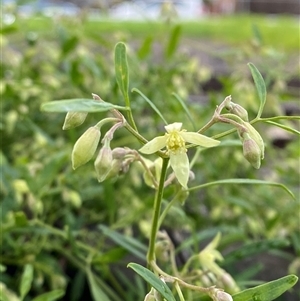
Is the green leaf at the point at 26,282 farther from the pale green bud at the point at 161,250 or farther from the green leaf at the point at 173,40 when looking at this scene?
the green leaf at the point at 173,40

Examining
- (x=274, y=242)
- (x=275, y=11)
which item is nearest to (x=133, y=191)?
(x=274, y=242)

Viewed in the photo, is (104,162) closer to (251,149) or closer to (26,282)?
(251,149)

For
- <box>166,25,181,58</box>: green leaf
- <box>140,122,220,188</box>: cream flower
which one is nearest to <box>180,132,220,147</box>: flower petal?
<box>140,122,220,188</box>: cream flower

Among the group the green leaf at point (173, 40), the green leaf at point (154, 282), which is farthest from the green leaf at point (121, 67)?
the green leaf at point (173, 40)

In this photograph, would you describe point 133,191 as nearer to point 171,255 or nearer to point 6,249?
point 6,249

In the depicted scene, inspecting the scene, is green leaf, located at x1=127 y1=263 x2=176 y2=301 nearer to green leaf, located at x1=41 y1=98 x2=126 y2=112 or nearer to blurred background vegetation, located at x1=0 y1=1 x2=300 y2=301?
green leaf, located at x1=41 y1=98 x2=126 y2=112

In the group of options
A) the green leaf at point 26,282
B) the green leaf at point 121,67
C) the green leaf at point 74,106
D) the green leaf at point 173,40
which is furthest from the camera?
the green leaf at point 173,40
